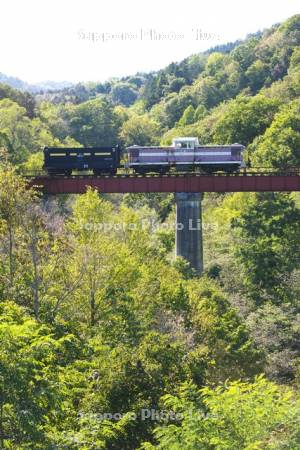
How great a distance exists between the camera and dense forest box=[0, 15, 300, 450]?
47.9ft

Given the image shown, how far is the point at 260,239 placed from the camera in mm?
47688

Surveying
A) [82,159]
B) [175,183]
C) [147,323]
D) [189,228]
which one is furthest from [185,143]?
[147,323]

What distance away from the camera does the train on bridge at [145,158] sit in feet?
147

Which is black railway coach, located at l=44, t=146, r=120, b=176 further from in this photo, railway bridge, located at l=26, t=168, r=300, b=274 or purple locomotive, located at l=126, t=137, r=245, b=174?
railway bridge, located at l=26, t=168, r=300, b=274

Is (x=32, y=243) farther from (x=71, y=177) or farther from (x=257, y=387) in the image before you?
(x=71, y=177)

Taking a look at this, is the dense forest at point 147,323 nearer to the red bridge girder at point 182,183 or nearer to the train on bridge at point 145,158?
the red bridge girder at point 182,183

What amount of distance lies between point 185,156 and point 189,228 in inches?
221

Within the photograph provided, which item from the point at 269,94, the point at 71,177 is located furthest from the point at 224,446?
the point at 269,94

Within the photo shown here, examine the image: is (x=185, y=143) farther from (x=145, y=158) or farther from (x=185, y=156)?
(x=145, y=158)

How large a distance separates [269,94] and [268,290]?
61179mm

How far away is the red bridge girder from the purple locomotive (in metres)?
4.47

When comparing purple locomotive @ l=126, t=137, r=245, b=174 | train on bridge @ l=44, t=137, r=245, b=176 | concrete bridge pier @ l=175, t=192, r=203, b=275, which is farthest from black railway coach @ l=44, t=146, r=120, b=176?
concrete bridge pier @ l=175, t=192, r=203, b=275

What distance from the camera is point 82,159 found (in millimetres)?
44625

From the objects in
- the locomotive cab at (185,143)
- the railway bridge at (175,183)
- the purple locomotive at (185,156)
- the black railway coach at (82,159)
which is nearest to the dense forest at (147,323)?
the railway bridge at (175,183)
